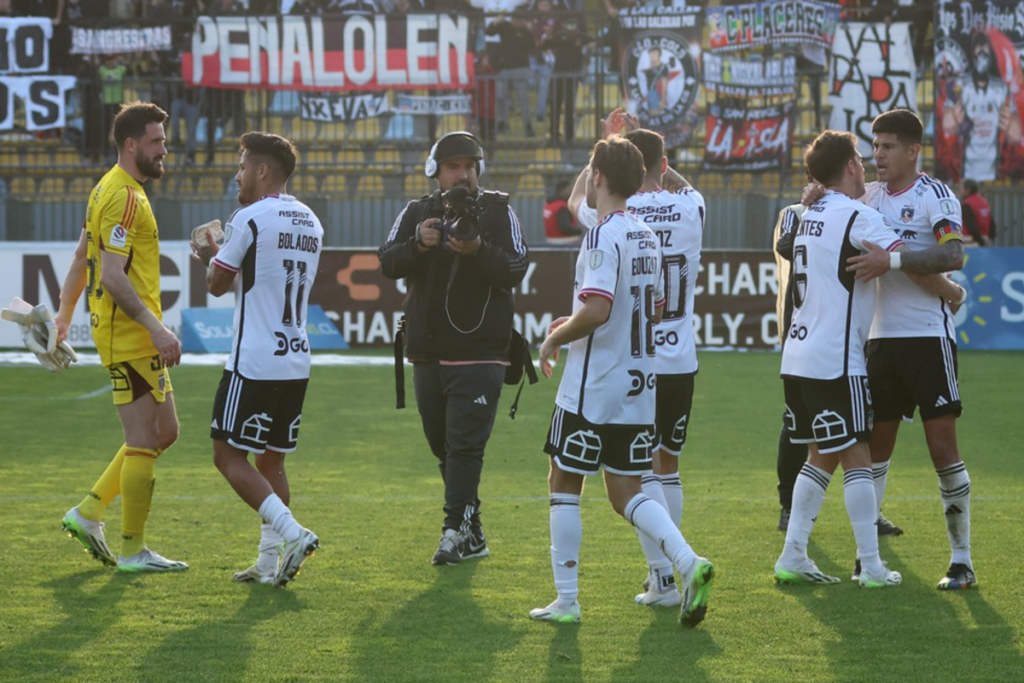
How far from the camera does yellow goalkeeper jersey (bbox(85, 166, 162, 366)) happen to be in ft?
20.6

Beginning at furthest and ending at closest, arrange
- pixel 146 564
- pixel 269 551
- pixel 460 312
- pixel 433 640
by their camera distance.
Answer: pixel 460 312
pixel 146 564
pixel 269 551
pixel 433 640

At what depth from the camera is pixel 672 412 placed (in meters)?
6.33

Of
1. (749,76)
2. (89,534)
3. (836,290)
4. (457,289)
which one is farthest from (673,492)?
(749,76)

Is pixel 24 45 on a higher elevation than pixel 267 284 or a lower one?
higher

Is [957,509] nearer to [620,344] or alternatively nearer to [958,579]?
[958,579]

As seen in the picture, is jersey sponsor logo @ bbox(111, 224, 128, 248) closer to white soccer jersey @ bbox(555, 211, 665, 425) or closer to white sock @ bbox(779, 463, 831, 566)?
white soccer jersey @ bbox(555, 211, 665, 425)

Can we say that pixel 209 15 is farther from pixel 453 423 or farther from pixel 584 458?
pixel 584 458

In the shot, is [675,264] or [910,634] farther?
[675,264]

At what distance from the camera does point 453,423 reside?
6.84m

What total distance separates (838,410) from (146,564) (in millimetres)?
3084

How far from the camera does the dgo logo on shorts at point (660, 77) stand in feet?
66.2

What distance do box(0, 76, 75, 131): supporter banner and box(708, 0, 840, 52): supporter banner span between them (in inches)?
366

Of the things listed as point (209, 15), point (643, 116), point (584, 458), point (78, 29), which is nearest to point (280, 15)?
point (209, 15)

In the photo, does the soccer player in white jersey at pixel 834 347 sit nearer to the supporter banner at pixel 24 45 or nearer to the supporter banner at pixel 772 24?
the supporter banner at pixel 772 24
